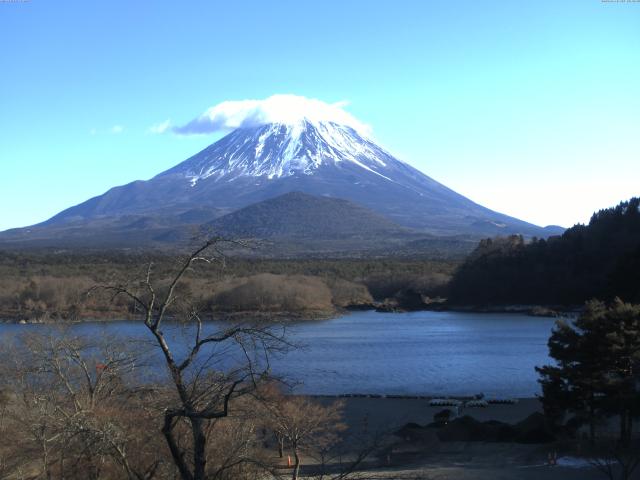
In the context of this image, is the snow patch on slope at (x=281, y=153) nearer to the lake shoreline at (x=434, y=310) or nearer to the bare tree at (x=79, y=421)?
the lake shoreline at (x=434, y=310)

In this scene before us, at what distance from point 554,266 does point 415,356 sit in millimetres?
26288

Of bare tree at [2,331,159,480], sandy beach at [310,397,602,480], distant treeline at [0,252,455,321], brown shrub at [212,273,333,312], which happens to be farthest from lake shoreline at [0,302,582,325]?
bare tree at [2,331,159,480]

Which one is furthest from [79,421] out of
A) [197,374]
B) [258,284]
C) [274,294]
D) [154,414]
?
[258,284]

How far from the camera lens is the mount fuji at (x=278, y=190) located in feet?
375

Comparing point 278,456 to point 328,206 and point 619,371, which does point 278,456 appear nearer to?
point 619,371

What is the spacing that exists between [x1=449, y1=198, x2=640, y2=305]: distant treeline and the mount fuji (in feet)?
175

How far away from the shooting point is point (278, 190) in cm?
12838

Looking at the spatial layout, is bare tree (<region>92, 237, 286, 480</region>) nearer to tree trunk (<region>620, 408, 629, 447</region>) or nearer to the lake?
the lake

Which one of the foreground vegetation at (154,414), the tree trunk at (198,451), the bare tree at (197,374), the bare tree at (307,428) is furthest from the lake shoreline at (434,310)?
the tree trunk at (198,451)

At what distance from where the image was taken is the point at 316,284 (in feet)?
171

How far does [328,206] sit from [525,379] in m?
92.7

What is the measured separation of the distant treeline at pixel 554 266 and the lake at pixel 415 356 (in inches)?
304

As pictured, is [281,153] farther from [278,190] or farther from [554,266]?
[554,266]

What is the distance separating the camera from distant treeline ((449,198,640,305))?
4841cm
